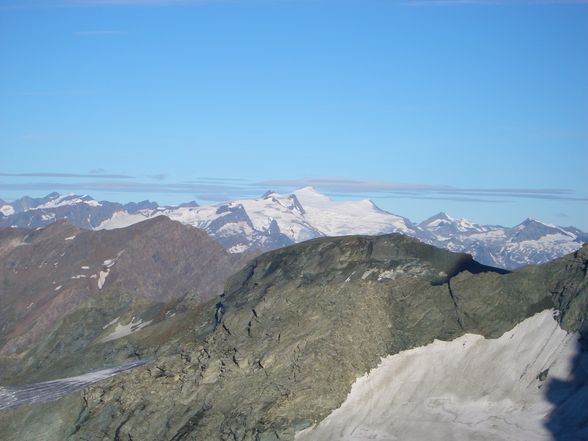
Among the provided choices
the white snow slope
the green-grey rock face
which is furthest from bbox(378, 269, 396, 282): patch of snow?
the white snow slope

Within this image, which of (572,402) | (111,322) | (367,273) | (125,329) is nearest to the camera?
(572,402)

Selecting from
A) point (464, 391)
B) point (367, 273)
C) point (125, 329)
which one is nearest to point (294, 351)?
point (464, 391)

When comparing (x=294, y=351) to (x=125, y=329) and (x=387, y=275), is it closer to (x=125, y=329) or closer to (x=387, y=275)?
(x=387, y=275)

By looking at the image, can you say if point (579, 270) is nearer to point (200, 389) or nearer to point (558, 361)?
point (558, 361)

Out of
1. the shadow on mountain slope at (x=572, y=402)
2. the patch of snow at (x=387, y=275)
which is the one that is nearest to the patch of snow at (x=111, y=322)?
the patch of snow at (x=387, y=275)

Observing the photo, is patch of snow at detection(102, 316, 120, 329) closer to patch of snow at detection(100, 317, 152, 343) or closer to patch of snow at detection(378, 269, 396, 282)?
patch of snow at detection(100, 317, 152, 343)

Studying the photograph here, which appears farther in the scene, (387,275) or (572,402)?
(387,275)
